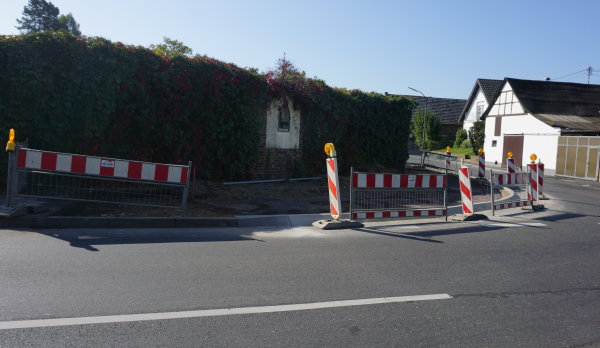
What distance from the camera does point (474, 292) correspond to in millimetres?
5016

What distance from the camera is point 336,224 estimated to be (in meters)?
8.77

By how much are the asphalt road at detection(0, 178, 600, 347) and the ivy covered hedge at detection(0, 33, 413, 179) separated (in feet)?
15.0

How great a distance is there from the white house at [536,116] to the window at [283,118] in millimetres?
22184

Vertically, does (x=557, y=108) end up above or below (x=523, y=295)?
above

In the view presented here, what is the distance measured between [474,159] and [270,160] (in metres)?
30.0

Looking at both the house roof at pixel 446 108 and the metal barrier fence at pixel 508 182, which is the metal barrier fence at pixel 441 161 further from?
the house roof at pixel 446 108

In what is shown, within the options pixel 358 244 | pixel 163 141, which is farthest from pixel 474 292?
pixel 163 141

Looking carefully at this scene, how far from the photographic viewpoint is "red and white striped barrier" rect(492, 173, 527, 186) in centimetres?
A: 1104

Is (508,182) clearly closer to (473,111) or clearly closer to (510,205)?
(510,205)

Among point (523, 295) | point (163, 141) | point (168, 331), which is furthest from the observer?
point (163, 141)

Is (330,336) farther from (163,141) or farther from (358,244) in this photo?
(163,141)

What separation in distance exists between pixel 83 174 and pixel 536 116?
33.6 m

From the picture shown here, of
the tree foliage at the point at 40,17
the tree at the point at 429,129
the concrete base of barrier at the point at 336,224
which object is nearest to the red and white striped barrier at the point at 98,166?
the concrete base of barrier at the point at 336,224

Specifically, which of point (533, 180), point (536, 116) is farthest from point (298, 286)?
point (536, 116)
